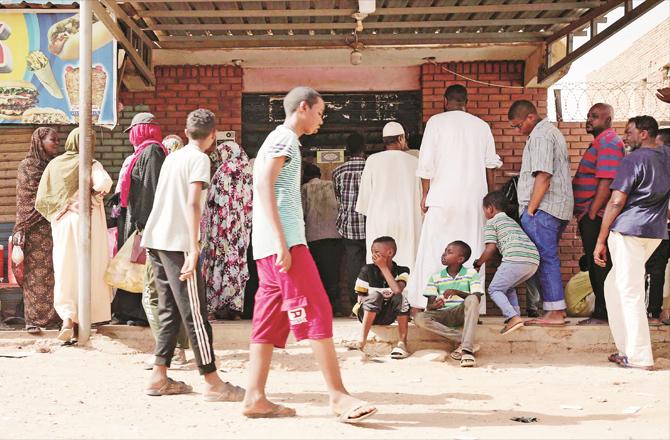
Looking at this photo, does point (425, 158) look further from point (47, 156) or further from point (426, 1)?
point (47, 156)

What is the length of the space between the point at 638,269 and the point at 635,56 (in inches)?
649

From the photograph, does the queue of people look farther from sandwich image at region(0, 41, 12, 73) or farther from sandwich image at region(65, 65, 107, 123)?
sandwich image at region(0, 41, 12, 73)

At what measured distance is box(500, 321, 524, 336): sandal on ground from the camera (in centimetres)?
729

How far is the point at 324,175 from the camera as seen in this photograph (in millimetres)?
10414

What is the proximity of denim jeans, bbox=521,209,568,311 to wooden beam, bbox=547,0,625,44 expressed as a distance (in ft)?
7.47

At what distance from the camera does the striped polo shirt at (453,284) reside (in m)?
7.17

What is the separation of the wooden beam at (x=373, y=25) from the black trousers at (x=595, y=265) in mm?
2468

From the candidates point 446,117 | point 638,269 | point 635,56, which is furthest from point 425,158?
point 635,56

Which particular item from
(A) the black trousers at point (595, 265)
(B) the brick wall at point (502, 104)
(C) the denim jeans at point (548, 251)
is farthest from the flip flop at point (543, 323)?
(B) the brick wall at point (502, 104)

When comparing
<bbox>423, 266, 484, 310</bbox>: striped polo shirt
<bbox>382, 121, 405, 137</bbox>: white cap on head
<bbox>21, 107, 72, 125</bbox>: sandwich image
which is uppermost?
<bbox>21, 107, 72, 125</bbox>: sandwich image

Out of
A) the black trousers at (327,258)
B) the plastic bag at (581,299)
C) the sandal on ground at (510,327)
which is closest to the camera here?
the sandal on ground at (510,327)

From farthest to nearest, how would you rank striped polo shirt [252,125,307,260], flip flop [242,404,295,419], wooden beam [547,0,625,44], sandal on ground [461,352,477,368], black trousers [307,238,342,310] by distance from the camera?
black trousers [307,238,342,310] → wooden beam [547,0,625,44] → sandal on ground [461,352,477,368] → flip flop [242,404,295,419] → striped polo shirt [252,125,307,260]

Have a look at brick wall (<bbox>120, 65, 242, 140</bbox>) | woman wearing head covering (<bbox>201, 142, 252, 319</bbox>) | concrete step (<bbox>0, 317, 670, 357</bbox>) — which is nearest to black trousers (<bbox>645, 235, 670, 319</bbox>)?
concrete step (<bbox>0, 317, 670, 357</bbox>)

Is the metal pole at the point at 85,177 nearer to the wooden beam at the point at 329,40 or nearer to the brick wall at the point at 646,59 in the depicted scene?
the wooden beam at the point at 329,40
